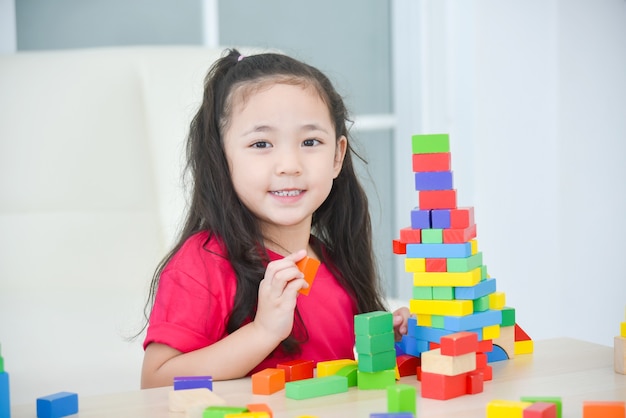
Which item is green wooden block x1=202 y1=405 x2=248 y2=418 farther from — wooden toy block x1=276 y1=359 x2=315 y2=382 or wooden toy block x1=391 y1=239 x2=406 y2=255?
wooden toy block x1=391 y1=239 x2=406 y2=255

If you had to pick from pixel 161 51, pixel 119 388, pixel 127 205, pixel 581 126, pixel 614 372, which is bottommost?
pixel 119 388

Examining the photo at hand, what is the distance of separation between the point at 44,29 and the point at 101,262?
76cm

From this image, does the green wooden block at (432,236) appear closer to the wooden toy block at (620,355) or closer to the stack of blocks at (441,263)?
the stack of blocks at (441,263)

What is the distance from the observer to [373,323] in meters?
0.90

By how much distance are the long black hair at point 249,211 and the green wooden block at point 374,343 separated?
25 cm

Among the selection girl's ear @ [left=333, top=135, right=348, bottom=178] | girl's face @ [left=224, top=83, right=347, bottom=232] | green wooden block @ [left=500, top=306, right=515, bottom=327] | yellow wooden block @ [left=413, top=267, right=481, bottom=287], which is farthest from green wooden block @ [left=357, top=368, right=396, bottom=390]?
girl's ear @ [left=333, top=135, right=348, bottom=178]

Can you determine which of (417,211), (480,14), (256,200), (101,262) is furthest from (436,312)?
(480,14)

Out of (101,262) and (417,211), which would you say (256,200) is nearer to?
(417,211)

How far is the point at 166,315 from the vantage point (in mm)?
1102

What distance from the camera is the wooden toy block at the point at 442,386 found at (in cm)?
82

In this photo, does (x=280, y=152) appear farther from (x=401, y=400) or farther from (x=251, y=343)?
(x=401, y=400)

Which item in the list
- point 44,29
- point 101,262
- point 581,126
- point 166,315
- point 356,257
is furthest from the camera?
point 581,126

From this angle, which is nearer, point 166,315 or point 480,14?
point 166,315

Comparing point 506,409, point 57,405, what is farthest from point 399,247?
point 57,405
